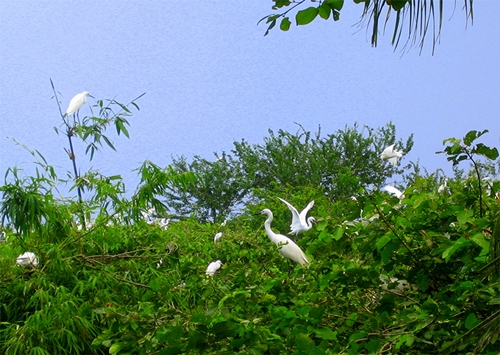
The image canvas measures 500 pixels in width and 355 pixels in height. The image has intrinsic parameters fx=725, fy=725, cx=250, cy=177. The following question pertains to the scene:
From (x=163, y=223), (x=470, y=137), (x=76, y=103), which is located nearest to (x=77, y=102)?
(x=76, y=103)

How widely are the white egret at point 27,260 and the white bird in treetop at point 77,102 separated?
1085 millimetres

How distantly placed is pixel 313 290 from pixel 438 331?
59cm

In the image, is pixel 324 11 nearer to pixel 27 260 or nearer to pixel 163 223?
pixel 27 260

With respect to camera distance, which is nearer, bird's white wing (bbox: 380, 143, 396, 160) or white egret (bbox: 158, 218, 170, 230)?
white egret (bbox: 158, 218, 170, 230)

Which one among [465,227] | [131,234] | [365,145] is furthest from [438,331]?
[365,145]

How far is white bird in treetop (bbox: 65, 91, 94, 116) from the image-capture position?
4.62 meters

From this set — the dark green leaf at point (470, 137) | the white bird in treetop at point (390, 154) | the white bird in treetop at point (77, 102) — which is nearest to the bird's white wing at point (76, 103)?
the white bird in treetop at point (77, 102)

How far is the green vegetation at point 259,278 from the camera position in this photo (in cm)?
187

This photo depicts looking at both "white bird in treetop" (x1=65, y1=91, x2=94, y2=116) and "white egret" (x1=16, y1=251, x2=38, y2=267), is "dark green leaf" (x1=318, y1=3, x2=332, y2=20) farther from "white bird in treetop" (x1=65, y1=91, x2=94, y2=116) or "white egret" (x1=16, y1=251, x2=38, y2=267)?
"white bird in treetop" (x1=65, y1=91, x2=94, y2=116)

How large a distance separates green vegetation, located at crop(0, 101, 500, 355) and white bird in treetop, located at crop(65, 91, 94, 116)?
567 millimetres

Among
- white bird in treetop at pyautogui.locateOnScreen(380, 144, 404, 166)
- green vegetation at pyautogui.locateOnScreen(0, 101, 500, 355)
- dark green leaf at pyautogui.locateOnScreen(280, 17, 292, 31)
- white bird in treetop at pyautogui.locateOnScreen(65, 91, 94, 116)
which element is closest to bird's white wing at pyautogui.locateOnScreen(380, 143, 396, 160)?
white bird in treetop at pyautogui.locateOnScreen(380, 144, 404, 166)

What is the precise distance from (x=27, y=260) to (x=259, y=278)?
1.63 meters

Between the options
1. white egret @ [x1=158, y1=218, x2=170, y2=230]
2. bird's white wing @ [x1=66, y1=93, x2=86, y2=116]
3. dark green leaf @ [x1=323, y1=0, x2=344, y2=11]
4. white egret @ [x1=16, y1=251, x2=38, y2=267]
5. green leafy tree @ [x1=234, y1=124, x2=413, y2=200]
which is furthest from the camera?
green leafy tree @ [x1=234, y1=124, x2=413, y2=200]

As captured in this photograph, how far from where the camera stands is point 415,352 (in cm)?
198
